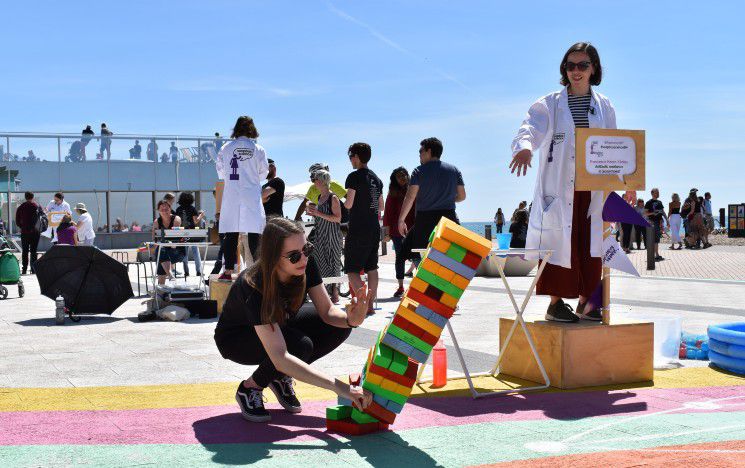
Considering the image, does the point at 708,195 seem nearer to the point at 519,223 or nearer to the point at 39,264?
the point at 519,223

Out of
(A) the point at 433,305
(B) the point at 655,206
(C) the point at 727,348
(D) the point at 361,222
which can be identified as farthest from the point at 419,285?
(B) the point at 655,206

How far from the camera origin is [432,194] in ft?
30.2

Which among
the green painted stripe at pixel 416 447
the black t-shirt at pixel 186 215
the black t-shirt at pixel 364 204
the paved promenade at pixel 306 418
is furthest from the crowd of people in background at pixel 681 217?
the green painted stripe at pixel 416 447

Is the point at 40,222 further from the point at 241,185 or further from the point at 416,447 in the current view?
Answer: the point at 416,447

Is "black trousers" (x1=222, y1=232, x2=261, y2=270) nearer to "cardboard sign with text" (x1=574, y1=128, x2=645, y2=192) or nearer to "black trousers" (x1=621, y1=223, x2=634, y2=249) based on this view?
"cardboard sign with text" (x1=574, y1=128, x2=645, y2=192)

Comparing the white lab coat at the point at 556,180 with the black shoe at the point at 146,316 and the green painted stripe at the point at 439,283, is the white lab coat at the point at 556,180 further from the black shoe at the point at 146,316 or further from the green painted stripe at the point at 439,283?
the black shoe at the point at 146,316

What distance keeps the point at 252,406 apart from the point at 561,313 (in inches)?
85.9

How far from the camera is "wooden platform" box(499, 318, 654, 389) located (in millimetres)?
5266

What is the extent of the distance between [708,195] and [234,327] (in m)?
26.2

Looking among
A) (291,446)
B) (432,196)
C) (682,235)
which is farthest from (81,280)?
(682,235)

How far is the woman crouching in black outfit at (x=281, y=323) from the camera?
4199 millimetres

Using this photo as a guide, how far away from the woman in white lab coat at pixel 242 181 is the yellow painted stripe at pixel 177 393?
413cm

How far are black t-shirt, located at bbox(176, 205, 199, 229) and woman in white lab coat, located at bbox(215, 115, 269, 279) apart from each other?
449 centimetres

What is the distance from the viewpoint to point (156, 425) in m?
4.41
